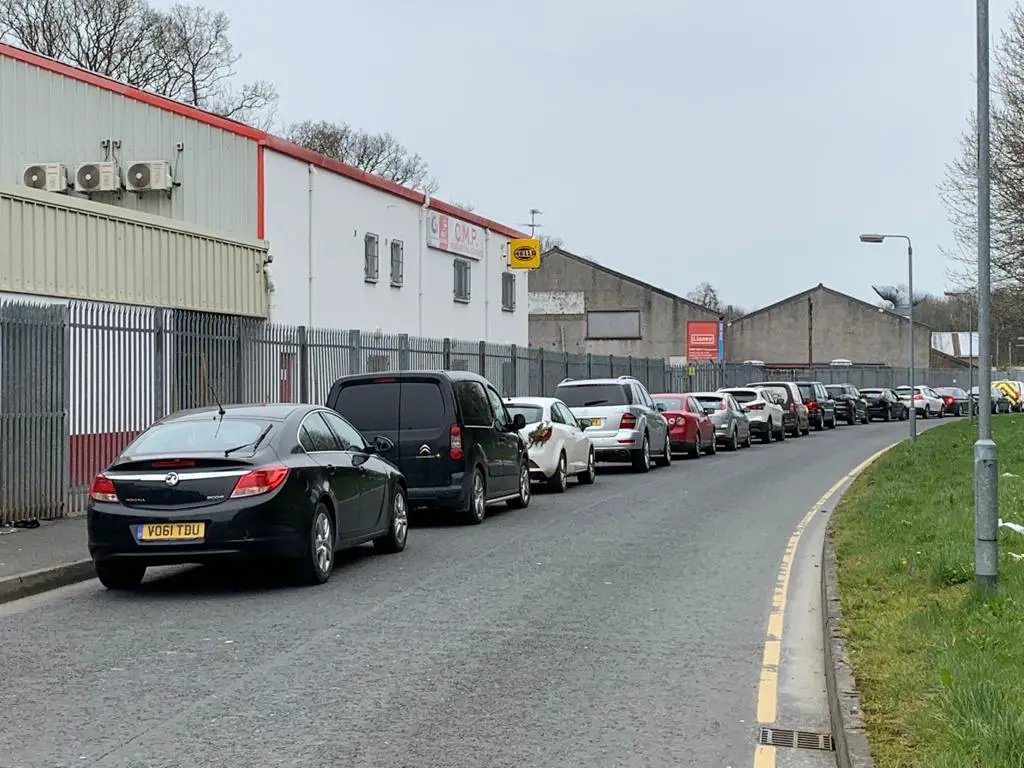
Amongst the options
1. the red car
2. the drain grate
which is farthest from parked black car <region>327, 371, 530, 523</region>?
the red car

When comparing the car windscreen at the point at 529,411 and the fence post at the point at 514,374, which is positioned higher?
the fence post at the point at 514,374

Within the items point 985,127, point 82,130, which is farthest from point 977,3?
point 82,130

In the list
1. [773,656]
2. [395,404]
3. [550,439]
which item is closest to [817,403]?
[550,439]

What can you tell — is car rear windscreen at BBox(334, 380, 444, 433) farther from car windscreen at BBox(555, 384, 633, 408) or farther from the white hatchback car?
car windscreen at BBox(555, 384, 633, 408)

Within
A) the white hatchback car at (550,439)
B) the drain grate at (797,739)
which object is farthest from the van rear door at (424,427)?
the drain grate at (797,739)

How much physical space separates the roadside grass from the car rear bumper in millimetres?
4371

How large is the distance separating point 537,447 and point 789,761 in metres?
15.3

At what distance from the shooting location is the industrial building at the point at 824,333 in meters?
93.3

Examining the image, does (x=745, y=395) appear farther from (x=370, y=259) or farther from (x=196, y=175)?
(x=196, y=175)

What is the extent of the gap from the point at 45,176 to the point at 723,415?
1717cm

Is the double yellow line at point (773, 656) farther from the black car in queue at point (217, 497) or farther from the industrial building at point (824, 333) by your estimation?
the industrial building at point (824, 333)

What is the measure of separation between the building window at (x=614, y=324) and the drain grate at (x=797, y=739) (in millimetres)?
75752

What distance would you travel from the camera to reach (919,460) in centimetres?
2369

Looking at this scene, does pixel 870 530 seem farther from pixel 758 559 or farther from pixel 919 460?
pixel 919 460
